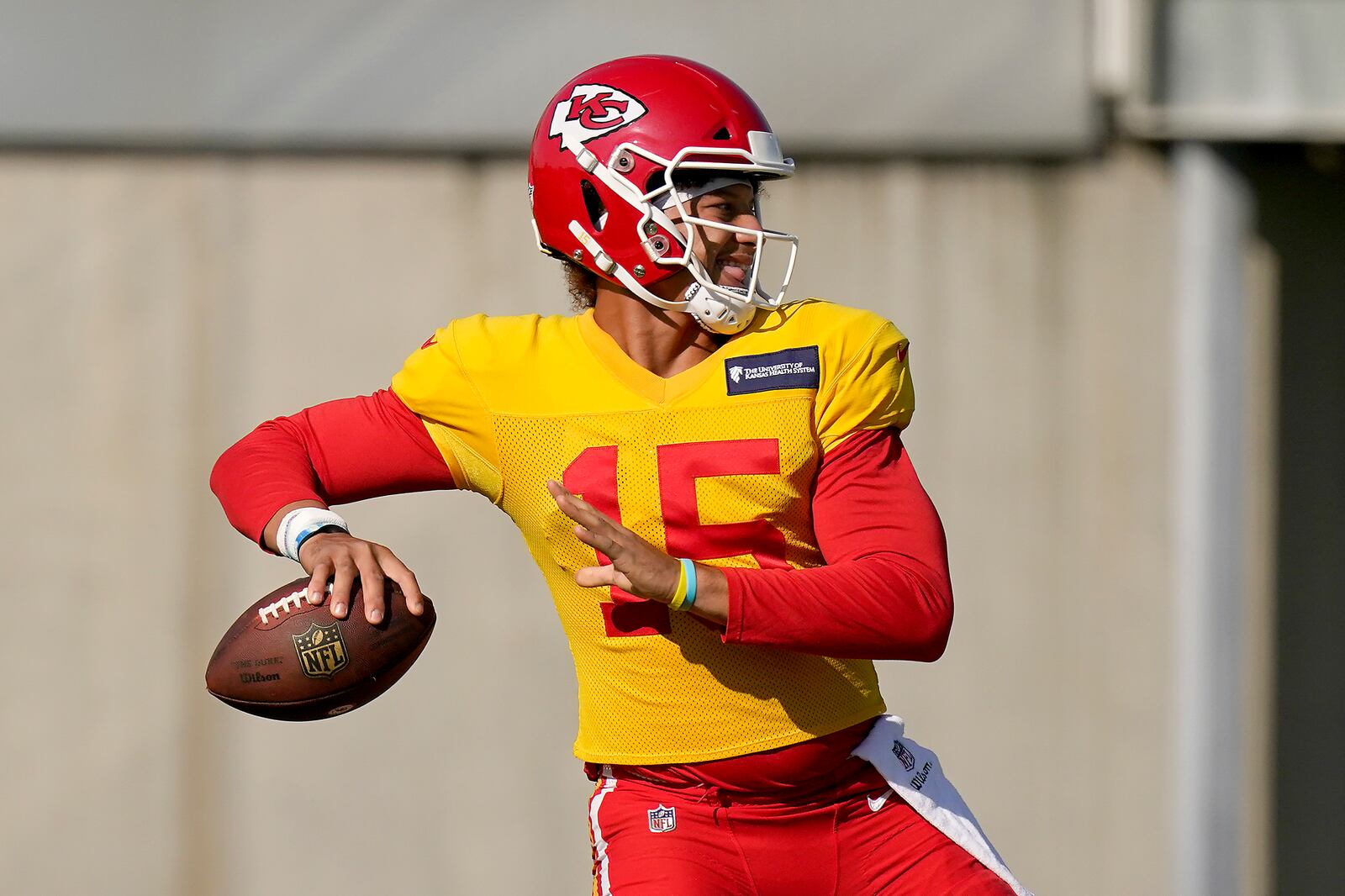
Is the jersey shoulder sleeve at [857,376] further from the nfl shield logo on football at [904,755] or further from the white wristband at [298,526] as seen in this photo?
the white wristband at [298,526]

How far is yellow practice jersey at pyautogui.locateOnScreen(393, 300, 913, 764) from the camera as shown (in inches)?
88.3

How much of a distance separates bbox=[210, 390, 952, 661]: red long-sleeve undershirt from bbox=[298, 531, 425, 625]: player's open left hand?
0.15 metres

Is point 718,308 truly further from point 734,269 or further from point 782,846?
point 782,846

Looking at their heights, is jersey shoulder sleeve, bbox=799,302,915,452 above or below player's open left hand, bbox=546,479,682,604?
above

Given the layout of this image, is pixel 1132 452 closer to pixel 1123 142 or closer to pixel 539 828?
pixel 1123 142

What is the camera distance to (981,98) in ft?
14.7

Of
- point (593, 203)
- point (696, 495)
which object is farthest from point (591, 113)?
point (696, 495)

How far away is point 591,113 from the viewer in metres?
2.49

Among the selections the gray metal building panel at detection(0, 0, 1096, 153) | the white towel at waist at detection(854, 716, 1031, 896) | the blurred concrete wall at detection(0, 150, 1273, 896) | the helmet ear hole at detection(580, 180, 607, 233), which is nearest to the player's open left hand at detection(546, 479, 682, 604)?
the white towel at waist at detection(854, 716, 1031, 896)

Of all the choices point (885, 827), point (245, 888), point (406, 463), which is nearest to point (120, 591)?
point (245, 888)

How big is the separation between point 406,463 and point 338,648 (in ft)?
1.24

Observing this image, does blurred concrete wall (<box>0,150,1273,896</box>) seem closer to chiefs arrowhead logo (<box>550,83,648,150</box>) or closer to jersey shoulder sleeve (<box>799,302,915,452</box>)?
chiefs arrowhead logo (<box>550,83,648,150</box>)

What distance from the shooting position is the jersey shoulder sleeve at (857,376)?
228 cm

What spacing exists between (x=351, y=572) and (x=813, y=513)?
70cm
